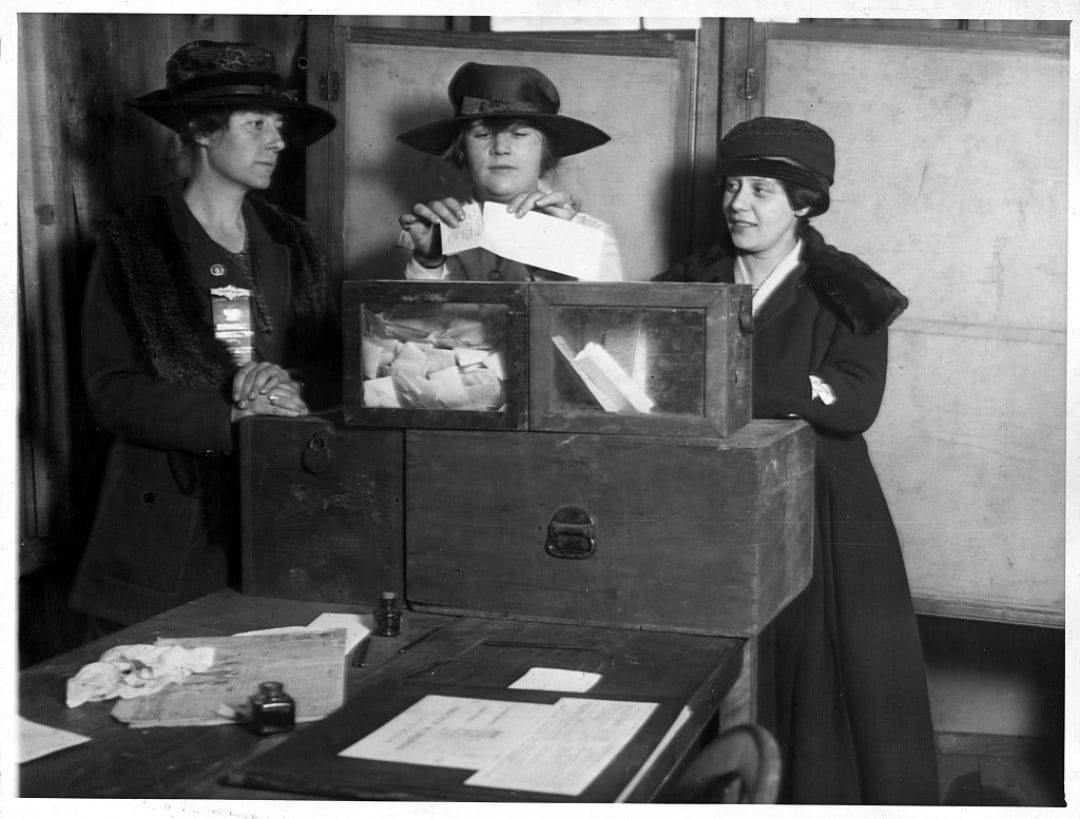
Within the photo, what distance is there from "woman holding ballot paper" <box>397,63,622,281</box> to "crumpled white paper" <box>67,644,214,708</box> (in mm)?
967

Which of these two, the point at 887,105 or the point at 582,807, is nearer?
the point at 582,807

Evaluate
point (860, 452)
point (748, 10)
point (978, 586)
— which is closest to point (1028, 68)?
point (748, 10)

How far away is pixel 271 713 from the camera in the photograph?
152 centimetres

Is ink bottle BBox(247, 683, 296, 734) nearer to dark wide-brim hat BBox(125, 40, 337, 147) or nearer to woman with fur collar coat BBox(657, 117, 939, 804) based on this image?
woman with fur collar coat BBox(657, 117, 939, 804)

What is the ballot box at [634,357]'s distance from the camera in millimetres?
1852

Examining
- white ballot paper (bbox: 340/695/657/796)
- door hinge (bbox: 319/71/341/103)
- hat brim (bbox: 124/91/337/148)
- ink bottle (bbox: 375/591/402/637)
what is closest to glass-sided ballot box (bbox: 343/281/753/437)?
ink bottle (bbox: 375/591/402/637)

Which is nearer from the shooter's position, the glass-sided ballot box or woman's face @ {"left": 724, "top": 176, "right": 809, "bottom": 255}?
the glass-sided ballot box

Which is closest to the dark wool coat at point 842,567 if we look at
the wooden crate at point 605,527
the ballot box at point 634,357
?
the wooden crate at point 605,527

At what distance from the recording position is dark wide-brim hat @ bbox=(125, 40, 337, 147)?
8.32 feet

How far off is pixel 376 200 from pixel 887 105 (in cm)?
124

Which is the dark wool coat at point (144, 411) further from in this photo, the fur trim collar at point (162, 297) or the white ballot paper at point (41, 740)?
the white ballot paper at point (41, 740)

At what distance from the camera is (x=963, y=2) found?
87.4 inches

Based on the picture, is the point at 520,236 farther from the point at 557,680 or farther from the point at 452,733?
the point at 452,733

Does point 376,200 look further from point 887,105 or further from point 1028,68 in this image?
point 1028,68
